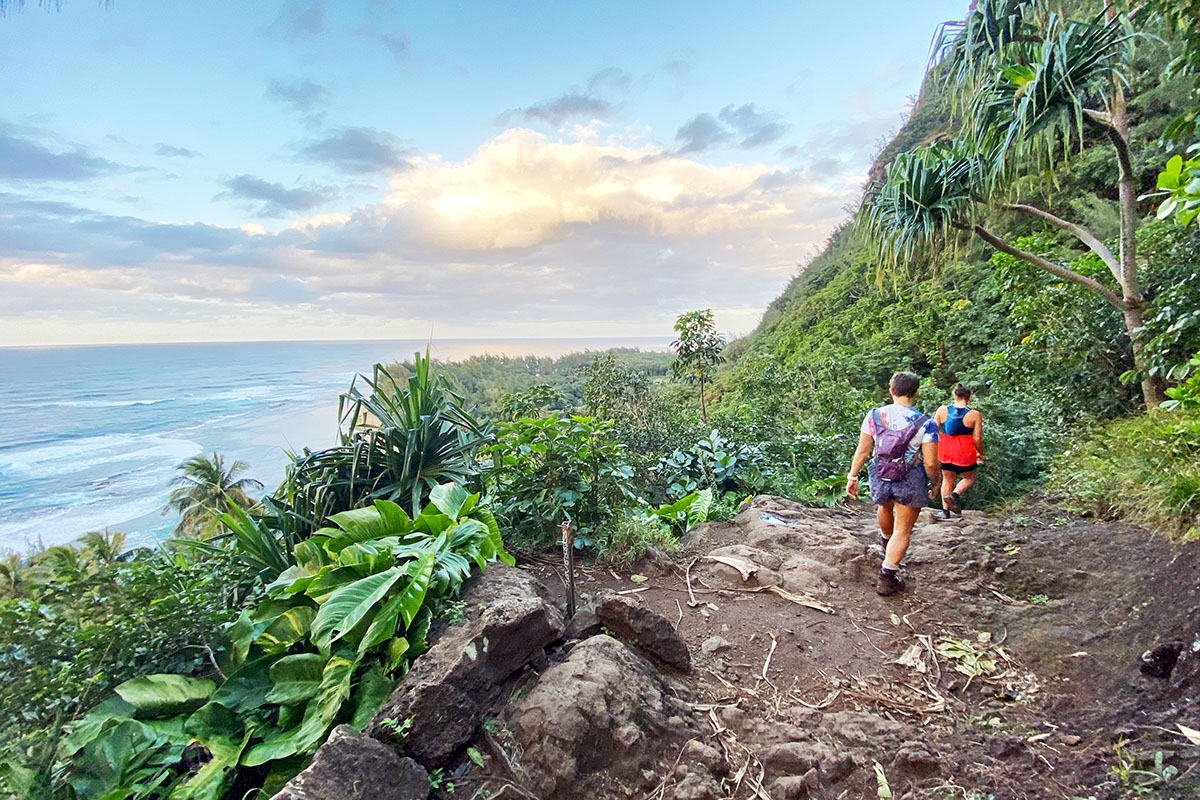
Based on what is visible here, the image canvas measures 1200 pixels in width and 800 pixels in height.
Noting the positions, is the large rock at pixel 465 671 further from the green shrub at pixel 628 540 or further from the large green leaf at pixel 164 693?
the green shrub at pixel 628 540

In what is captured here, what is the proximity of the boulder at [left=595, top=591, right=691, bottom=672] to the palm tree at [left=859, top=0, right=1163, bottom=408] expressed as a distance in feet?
15.2

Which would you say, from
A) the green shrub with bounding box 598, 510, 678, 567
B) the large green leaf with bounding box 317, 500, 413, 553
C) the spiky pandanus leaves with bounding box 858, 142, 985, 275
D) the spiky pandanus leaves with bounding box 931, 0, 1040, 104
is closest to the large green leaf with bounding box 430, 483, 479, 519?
the large green leaf with bounding box 317, 500, 413, 553

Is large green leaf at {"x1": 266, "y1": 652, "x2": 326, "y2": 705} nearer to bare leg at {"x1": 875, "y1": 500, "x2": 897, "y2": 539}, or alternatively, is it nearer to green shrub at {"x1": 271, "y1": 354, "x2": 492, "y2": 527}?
green shrub at {"x1": 271, "y1": 354, "x2": 492, "y2": 527}

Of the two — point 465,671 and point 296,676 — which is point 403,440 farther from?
point 465,671

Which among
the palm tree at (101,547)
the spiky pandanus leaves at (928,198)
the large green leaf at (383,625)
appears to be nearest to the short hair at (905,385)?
the spiky pandanus leaves at (928,198)

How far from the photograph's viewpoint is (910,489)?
317cm

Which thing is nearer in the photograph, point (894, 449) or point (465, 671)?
point (465, 671)

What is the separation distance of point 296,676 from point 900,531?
11.0 feet

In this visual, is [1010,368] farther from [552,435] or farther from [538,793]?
[538,793]

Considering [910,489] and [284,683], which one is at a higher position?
[910,489]

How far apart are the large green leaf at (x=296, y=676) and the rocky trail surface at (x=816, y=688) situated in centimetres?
42

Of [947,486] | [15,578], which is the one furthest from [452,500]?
[947,486]

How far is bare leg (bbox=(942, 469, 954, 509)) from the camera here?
4.71 metres

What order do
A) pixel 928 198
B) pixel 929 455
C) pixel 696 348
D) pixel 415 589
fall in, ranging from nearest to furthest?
1. pixel 415 589
2. pixel 929 455
3. pixel 928 198
4. pixel 696 348
